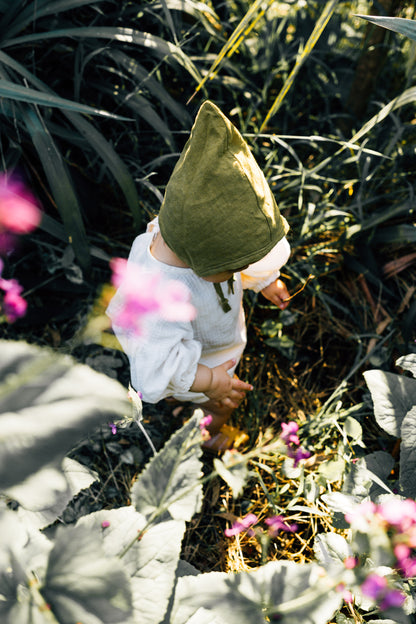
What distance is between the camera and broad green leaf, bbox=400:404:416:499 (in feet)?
2.83

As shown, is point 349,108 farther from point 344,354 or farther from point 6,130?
point 6,130

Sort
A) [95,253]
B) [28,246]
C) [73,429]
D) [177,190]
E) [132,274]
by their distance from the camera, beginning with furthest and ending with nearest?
[28,246], [95,253], [132,274], [177,190], [73,429]

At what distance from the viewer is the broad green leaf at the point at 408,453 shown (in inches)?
34.0

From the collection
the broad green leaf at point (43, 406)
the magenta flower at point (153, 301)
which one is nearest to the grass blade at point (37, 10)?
the magenta flower at point (153, 301)

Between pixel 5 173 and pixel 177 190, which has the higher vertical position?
pixel 177 190

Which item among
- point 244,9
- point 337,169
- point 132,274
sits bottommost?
point 132,274

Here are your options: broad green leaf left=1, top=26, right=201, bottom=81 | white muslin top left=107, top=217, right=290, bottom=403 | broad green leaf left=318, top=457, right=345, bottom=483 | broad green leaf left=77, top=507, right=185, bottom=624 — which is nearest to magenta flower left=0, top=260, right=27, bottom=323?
white muslin top left=107, top=217, right=290, bottom=403

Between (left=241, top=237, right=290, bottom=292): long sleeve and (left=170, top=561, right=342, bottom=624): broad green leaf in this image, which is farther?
(left=241, top=237, right=290, bottom=292): long sleeve

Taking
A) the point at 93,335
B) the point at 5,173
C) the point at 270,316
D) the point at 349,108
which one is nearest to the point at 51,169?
the point at 5,173

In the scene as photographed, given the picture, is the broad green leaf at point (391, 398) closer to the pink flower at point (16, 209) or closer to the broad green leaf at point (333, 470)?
the broad green leaf at point (333, 470)

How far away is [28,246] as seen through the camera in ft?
4.59

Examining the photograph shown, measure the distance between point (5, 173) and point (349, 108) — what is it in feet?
3.49

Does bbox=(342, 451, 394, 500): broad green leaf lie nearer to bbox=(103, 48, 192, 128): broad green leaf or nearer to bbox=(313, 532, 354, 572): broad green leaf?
bbox=(313, 532, 354, 572): broad green leaf

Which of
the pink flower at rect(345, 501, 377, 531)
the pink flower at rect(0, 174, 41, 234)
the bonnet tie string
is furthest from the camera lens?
the pink flower at rect(0, 174, 41, 234)
